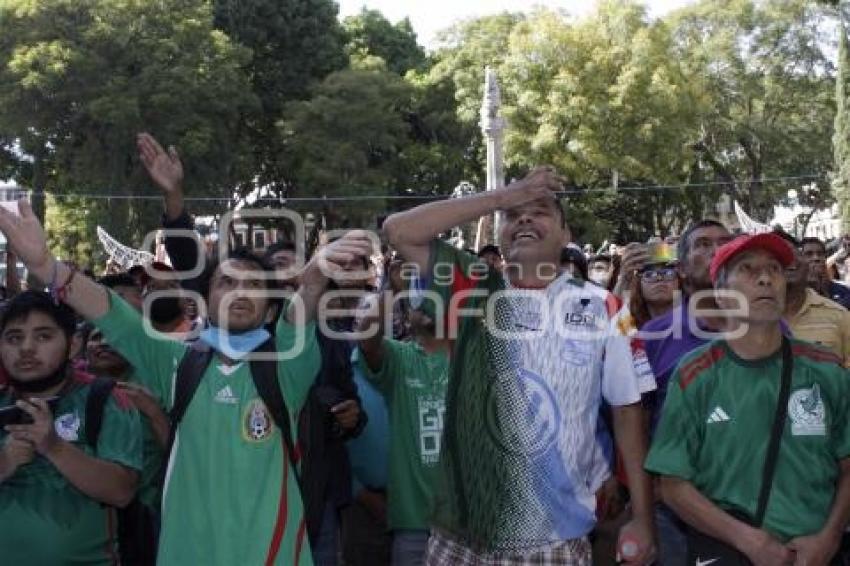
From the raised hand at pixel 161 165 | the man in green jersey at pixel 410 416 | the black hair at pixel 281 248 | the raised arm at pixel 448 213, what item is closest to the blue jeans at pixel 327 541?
the man in green jersey at pixel 410 416

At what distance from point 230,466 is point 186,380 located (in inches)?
13.0

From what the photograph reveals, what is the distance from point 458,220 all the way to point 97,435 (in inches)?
59.0

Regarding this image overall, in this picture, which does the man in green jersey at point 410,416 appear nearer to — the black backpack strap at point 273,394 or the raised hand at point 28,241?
the black backpack strap at point 273,394

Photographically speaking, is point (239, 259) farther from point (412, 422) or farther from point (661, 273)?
point (661, 273)

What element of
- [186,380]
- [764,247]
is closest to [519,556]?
[186,380]

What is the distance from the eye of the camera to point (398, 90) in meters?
37.0

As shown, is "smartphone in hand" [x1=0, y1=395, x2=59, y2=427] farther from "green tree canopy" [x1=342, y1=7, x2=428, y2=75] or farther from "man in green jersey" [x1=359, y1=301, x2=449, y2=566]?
"green tree canopy" [x1=342, y1=7, x2=428, y2=75]

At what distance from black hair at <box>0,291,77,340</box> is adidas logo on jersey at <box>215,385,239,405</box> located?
724 millimetres

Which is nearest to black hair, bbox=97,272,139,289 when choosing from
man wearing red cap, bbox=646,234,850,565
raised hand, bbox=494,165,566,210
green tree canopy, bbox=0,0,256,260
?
raised hand, bbox=494,165,566,210

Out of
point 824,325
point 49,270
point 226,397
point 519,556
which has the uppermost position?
point 49,270

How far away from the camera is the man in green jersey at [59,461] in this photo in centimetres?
370

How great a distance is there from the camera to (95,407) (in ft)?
12.6

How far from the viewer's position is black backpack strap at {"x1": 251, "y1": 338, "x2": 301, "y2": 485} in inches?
142

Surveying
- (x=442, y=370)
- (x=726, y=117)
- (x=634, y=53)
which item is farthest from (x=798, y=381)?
(x=726, y=117)
